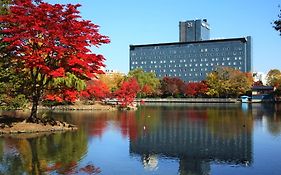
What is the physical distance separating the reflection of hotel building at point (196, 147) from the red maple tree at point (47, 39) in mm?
6636

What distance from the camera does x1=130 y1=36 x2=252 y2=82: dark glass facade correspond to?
136 metres

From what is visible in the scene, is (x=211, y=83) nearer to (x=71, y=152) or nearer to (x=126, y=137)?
(x=126, y=137)

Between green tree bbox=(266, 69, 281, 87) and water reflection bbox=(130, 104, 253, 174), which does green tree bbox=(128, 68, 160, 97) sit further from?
water reflection bbox=(130, 104, 253, 174)

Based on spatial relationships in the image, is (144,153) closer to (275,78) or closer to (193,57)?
(275,78)

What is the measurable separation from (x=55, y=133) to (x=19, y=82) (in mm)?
4002

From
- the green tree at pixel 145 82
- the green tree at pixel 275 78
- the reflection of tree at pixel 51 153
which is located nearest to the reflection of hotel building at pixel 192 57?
the green tree at pixel 275 78

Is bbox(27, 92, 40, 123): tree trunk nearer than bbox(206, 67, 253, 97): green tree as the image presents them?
Yes

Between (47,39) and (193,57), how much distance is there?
126895 millimetres

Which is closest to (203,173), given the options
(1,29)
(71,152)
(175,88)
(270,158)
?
(270,158)

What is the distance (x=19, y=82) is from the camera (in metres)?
23.0

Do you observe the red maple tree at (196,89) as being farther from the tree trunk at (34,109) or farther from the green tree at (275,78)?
the tree trunk at (34,109)

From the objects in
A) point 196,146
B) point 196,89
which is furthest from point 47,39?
point 196,89

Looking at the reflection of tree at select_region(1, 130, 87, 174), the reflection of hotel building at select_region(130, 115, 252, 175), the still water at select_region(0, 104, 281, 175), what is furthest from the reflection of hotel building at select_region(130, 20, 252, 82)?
the reflection of tree at select_region(1, 130, 87, 174)

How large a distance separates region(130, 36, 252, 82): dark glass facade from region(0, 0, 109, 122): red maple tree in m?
117
